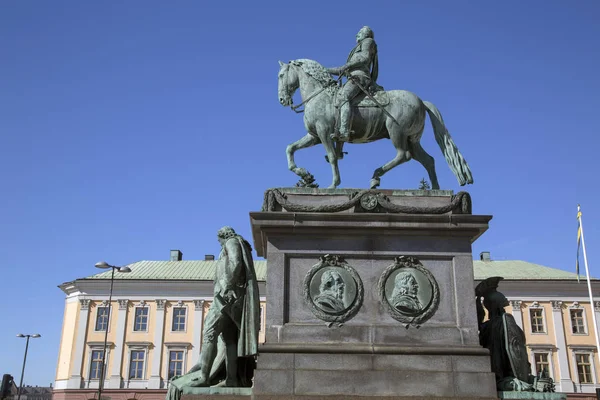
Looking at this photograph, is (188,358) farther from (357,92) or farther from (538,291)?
(357,92)

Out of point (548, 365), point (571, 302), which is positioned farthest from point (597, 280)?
point (548, 365)

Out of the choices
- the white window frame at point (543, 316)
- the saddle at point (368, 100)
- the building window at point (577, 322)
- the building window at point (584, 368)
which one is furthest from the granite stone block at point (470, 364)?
the building window at point (577, 322)

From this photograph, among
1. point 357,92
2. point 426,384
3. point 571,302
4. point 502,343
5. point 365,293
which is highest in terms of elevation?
point 571,302

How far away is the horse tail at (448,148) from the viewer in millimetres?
10922

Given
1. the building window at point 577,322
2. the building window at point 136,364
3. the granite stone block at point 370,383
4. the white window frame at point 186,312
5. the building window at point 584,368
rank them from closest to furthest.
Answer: the granite stone block at point 370,383 < the building window at point 584,368 < the building window at point 577,322 < the building window at point 136,364 < the white window frame at point 186,312

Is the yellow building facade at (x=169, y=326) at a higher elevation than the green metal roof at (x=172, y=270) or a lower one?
lower

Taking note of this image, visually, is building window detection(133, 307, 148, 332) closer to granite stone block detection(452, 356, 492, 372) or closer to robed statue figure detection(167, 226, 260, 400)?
robed statue figure detection(167, 226, 260, 400)

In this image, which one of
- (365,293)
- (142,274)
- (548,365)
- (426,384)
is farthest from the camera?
(142,274)

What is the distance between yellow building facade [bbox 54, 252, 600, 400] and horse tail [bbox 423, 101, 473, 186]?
43.7 meters

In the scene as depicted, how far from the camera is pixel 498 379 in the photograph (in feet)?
30.9

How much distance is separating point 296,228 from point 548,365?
50.0 meters

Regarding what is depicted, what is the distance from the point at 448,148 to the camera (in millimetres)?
11203

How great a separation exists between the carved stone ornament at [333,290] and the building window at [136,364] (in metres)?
50.5

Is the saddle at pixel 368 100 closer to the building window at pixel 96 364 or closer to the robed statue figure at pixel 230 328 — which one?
the robed statue figure at pixel 230 328
